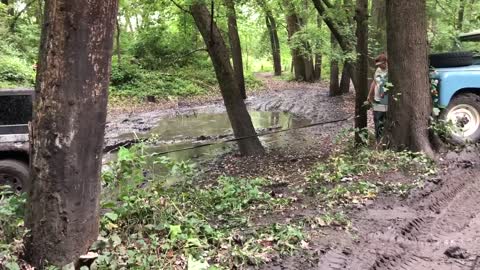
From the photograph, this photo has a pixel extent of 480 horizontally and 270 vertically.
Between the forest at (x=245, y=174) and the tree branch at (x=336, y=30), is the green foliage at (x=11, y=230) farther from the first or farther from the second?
the tree branch at (x=336, y=30)

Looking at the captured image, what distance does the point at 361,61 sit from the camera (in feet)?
33.2

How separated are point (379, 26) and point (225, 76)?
450cm

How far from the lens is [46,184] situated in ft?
12.3

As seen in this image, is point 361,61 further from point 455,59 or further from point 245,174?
point 245,174

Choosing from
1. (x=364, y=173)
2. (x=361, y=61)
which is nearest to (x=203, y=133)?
(x=361, y=61)

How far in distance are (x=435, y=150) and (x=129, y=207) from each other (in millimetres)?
5334

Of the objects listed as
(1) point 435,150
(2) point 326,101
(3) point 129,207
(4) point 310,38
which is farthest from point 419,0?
(2) point 326,101

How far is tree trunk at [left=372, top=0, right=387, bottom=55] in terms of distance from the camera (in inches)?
497

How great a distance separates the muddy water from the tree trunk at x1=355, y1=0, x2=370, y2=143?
3.50 metres

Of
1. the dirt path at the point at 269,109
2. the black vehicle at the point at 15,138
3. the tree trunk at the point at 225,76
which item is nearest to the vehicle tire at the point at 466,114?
the tree trunk at the point at 225,76

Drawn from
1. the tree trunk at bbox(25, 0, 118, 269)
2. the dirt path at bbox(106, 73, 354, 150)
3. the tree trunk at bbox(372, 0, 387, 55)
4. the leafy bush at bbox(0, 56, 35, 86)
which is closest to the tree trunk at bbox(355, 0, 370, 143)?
the tree trunk at bbox(372, 0, 387, 55)

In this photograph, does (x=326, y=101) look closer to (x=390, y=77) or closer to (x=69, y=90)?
(x=390, y=77)

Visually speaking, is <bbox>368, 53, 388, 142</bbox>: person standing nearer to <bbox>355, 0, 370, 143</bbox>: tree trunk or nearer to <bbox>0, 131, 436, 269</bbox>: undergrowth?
<bbox>355, 0, 370, 143</bbox>: tree trunk

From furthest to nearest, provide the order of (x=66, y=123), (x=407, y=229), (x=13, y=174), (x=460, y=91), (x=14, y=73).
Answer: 1. (x=14, y=73)
2. (x=460, y=91)
3. (x=13, y=174)
4. (x=407, y=229)
5. (x=66, y=123)
